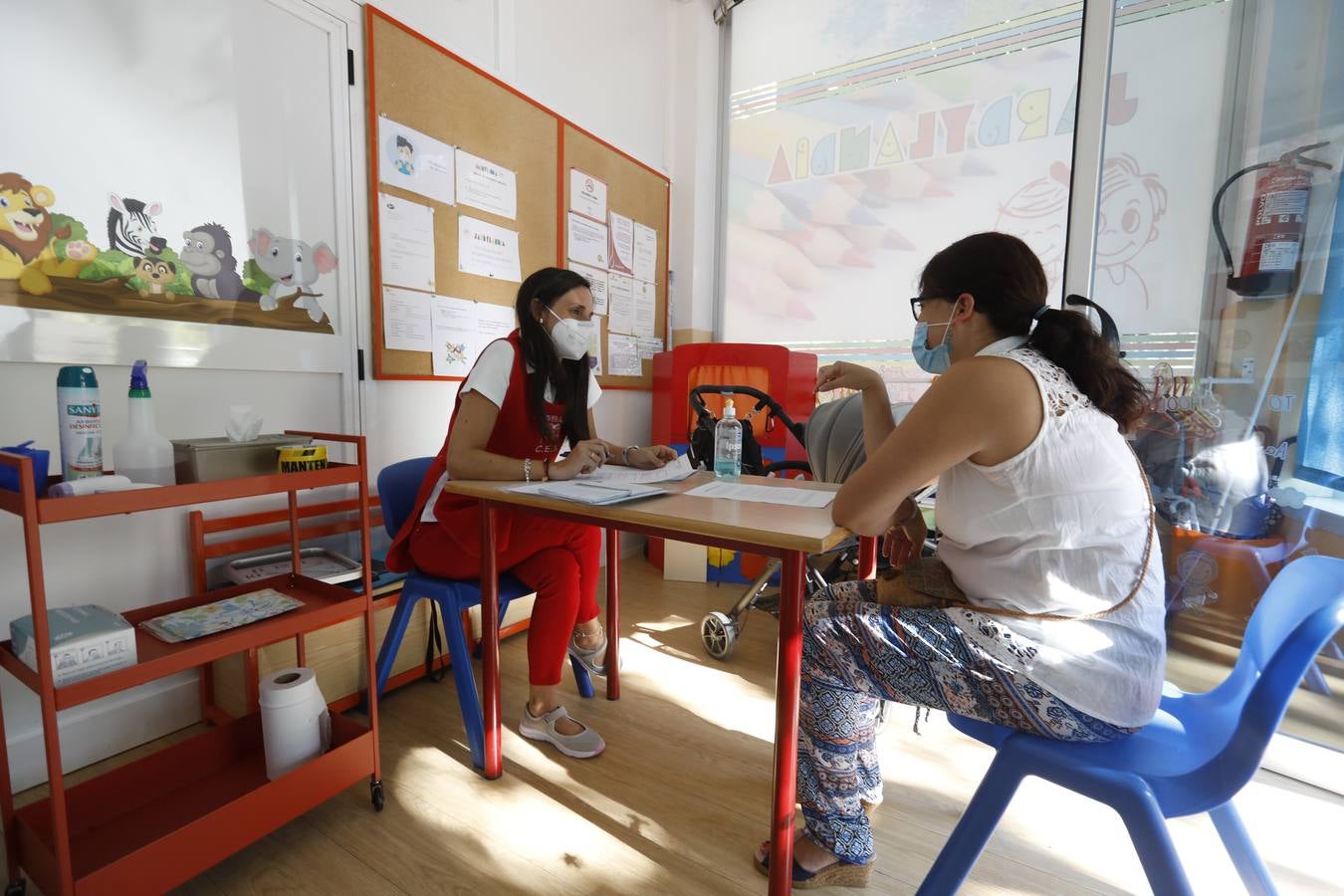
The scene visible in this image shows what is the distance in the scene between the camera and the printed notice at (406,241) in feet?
7.13

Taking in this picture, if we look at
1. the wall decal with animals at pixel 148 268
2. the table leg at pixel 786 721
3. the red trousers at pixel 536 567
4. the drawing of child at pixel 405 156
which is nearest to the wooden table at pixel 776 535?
the table leg at pixel 786 721

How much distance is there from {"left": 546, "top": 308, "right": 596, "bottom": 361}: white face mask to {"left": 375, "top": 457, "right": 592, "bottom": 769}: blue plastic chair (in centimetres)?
62

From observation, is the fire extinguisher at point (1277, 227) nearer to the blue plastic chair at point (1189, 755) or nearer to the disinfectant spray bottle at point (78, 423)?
the blue plastic chair at point (1189, 755)

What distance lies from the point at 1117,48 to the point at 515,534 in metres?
2.64

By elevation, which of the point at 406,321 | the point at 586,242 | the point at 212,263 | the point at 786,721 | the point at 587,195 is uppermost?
the point at 587,195

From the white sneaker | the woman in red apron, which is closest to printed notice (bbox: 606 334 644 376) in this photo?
the woman in red apron

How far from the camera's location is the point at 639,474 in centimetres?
173

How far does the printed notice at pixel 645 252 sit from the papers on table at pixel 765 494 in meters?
2.23

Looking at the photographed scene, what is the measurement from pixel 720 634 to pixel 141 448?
1700mm

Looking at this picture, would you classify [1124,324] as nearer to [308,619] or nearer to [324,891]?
[308,619]

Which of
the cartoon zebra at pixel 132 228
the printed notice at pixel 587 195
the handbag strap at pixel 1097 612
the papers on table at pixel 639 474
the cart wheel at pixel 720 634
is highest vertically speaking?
the printed notice at pixel 587 195

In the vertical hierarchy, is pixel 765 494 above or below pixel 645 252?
below

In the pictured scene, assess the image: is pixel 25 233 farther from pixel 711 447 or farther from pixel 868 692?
pixel 868 692

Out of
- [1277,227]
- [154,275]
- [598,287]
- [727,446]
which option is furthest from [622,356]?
[1277,227]
